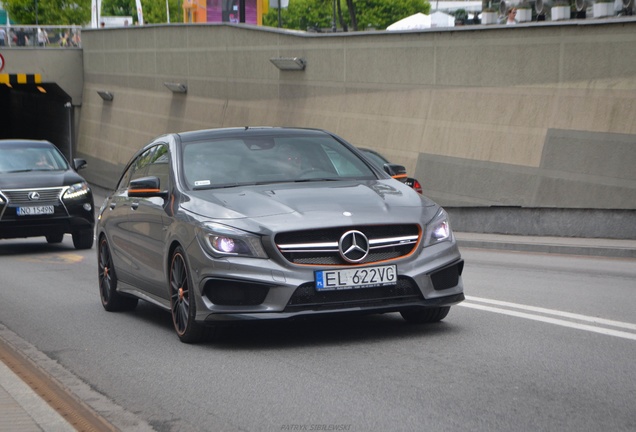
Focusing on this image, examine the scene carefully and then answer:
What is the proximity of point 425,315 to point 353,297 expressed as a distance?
109cm

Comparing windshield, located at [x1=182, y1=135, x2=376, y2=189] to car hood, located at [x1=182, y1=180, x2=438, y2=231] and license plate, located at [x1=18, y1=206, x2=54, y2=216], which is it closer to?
car hood, located at [x1=182, y1=180, x2=438, y2=231]

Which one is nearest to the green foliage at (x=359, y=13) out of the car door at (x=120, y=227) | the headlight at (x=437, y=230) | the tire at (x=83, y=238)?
the tire at (x=83, y=238)

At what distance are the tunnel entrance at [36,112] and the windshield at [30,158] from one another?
2927 centimetres

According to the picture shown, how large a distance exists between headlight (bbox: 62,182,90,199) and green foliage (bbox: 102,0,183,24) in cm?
10601

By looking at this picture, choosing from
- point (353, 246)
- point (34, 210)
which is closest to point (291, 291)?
point (353, 246)

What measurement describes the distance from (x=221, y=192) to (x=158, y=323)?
2.00m

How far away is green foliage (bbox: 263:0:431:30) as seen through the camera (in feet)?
369

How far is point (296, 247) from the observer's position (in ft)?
26.8

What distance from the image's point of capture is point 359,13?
112312 millimetres

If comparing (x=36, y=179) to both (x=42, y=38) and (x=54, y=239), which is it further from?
(x=42, y=38)

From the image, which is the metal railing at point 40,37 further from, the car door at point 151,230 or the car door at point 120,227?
the car door at point 151,230

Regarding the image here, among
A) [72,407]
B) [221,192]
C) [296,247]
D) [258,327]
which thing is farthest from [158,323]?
[72,407]

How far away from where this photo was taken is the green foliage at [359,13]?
112438mm

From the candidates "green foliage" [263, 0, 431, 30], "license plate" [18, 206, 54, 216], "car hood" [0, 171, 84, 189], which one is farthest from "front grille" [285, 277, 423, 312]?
"green foliage" [263, 0, 431, 30]
